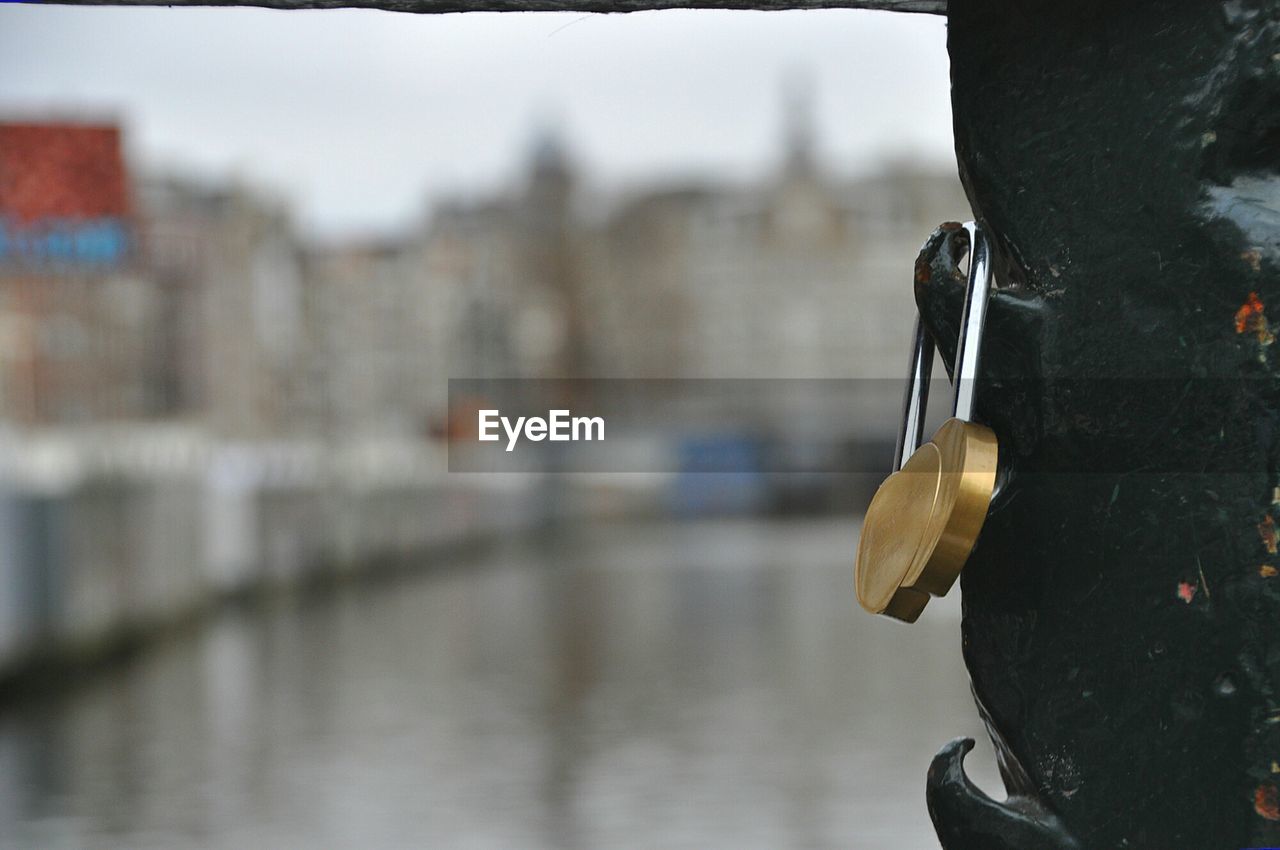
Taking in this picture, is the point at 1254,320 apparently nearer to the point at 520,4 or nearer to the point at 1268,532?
the point at 1268,532

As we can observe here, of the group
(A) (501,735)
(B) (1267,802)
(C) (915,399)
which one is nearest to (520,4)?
(C) (915,399)

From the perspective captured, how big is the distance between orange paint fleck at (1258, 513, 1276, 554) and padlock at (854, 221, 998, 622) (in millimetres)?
119

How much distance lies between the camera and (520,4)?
1053mm

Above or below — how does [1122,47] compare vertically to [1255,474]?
above

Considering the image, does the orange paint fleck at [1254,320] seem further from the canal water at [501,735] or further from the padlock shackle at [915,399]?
the canal water at [501,735]

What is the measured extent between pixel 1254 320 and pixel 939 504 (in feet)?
0.53

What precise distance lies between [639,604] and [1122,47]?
16.9 m

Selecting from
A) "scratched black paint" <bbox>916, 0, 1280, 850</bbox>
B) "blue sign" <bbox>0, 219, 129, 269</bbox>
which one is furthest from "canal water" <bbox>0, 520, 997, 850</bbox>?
"blue sign" <bbox>0, 219, 129, 269</bbox>

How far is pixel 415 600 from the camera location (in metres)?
17.9

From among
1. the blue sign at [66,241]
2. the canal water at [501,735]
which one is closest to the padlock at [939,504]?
the canal water at [501,735]

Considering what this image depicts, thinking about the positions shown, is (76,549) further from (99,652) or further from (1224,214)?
(1224,214)

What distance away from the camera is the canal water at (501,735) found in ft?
20.3

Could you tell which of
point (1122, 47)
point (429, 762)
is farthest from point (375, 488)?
point (1122, 47)

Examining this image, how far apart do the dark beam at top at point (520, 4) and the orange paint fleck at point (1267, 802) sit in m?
Result: 0.47
